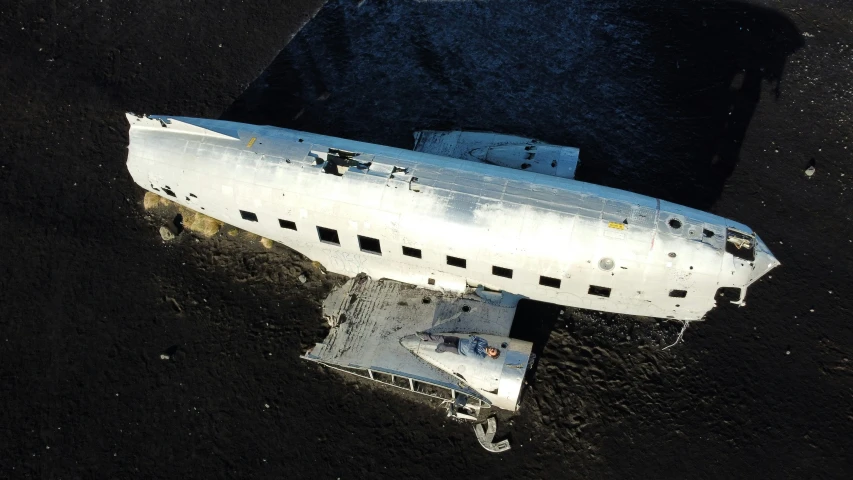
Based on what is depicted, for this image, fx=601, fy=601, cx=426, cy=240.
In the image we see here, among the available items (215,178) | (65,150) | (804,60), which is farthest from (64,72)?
(804,60)

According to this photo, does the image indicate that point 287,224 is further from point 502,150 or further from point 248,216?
point 502,150

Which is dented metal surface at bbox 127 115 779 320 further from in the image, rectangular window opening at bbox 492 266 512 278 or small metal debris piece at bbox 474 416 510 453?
small metal debris piece at bbox 474 416 510 453

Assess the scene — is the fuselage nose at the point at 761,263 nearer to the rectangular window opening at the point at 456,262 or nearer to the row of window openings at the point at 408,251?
the row of window openings at the point at 408,251

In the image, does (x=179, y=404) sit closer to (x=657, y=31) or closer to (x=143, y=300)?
(x=143, y=300)

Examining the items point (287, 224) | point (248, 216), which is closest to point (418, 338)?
point (287, 224)

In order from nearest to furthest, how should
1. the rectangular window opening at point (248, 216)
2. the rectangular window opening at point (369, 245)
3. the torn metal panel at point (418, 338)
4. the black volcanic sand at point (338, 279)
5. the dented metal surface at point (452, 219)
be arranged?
the dented metal surface at point (452, 219) → the torn metal panel at point (418, 338) → the black volcanic sand at point (338, 279) → the rectangular window opening at point (369, 245) → the rectangular window opening at point (248, 216)

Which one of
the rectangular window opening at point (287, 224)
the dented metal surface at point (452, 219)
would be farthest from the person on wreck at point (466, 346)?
the rectangular window opening at point (287, 224)

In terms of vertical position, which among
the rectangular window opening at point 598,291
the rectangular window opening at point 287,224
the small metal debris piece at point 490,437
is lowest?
the small metal debris piece at point 490,437

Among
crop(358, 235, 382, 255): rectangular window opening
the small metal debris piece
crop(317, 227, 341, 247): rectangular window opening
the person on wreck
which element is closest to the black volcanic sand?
the small metal debris piece
